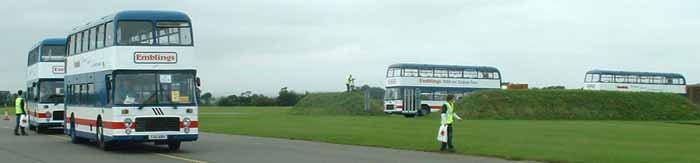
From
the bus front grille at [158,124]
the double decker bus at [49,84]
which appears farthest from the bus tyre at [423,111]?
the bus front grille at [158,124]

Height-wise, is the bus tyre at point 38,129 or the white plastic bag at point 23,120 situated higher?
the white plastic bag at point 23,120

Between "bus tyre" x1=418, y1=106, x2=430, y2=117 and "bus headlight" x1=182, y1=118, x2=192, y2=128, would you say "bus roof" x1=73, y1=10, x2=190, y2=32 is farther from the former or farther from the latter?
"bus tyre" x1=418, y1=106, x2=430, y2=117

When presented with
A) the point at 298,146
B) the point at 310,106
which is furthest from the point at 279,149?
the point at 310,106

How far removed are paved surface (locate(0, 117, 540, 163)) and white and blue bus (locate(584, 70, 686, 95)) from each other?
49232mm

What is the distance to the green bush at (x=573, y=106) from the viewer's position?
58000 millimetres

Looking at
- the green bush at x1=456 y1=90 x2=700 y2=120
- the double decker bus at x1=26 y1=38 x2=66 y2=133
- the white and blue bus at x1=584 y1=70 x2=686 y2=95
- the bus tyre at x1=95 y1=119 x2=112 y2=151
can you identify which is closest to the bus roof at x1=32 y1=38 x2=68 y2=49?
the double decker bus at x1=26 y1=38 x2=66 y2=133

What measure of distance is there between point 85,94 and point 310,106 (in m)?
44.2

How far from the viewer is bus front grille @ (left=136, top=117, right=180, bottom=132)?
22797 mm

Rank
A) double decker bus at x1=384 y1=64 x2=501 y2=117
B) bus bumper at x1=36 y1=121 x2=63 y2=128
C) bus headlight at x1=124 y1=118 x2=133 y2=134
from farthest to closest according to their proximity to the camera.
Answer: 1. double decker bus at x1=384 y1=64 x2=501 y2=117
2. bus bumper at x1=36 y1=121 x2=63 y2=128
3. bus headlight at x1=124 y1=118 x2=133 y2=134

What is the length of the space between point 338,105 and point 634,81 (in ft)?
76.6

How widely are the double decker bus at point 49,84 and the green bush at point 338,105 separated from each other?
32.6 meters

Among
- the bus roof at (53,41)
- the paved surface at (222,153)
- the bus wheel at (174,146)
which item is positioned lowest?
the paved surface at (222,153)

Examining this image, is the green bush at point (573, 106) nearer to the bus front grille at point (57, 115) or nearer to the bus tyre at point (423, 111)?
the bus tyre at point (423, 111)

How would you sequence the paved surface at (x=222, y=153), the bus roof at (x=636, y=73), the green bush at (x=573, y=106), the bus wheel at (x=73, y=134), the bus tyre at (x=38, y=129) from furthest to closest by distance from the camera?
the bus roof at (x=636, y=73), the green bush at (x=573, y=106), the bus tyre at (x=38, y=129), the bus wheel at (x=73, y=134), the paved surface at (x=222, y=153)
